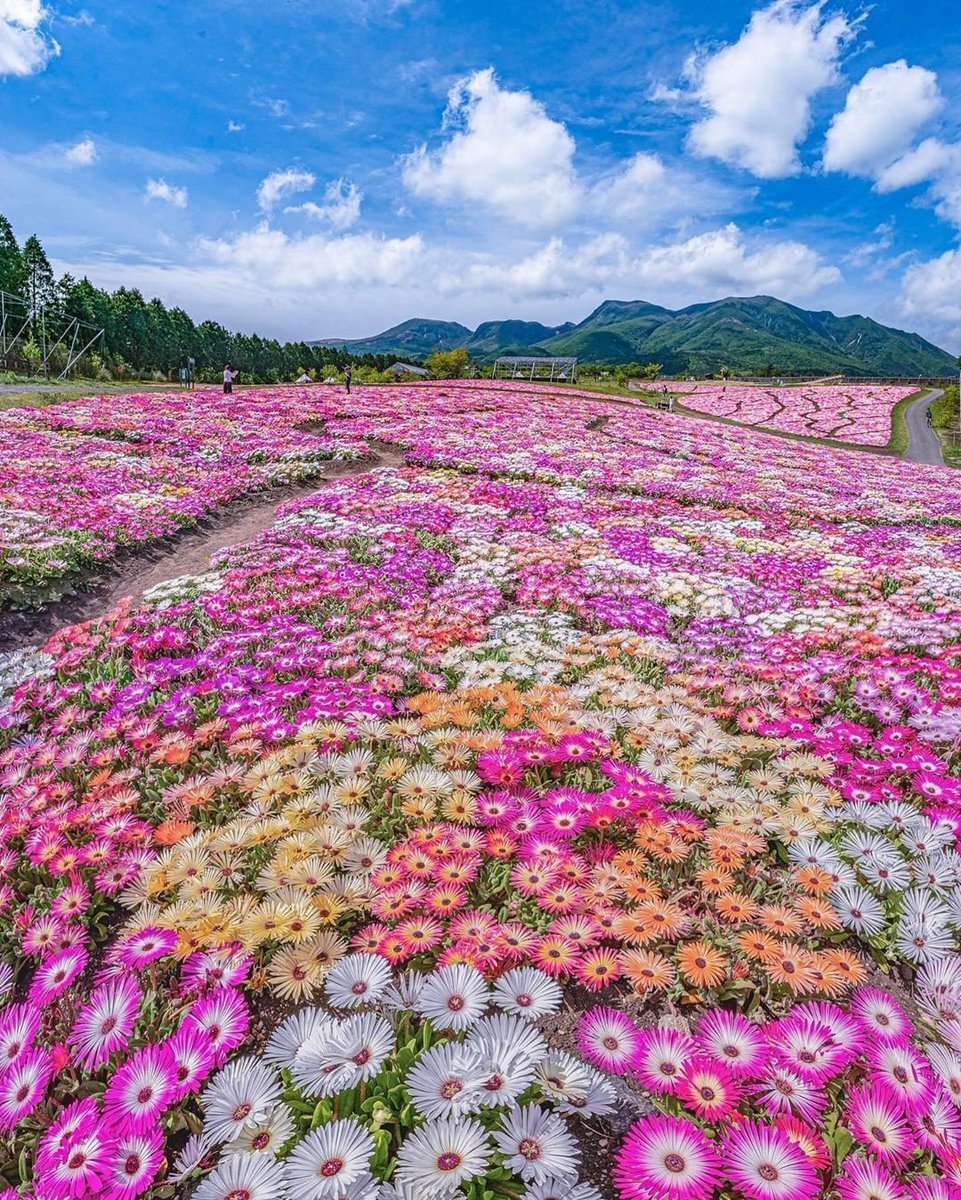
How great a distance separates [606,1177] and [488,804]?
5.34 ft

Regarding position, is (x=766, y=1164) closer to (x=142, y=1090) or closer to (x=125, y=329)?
→ (x=142, y=1090)

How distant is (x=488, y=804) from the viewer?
11.0 feet

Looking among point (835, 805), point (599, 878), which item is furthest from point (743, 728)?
point (599, 878)

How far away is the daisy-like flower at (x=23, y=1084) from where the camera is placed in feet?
6.78

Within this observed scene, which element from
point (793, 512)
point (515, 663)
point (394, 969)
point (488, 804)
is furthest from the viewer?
point (793, 512)

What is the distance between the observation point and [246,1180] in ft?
5.71

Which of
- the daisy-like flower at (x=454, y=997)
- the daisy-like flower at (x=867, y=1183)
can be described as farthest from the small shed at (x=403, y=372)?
the daisy-like flower at (x=867, y=1183)

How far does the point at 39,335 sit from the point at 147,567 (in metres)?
67.9

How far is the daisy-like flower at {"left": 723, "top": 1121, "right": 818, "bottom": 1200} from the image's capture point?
1729 millimetres

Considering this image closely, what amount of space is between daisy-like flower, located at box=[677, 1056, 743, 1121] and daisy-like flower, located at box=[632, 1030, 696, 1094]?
0.10ft

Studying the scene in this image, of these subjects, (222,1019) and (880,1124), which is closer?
(880,1124)

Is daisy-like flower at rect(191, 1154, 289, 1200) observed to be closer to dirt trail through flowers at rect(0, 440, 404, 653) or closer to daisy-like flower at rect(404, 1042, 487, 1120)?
daisy-like flower at rect(404, 1042, 487, 1120)

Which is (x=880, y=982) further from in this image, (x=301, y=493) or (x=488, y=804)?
(x=301, y=493)

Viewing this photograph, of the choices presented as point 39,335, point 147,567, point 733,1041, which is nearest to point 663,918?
point 733,1041
